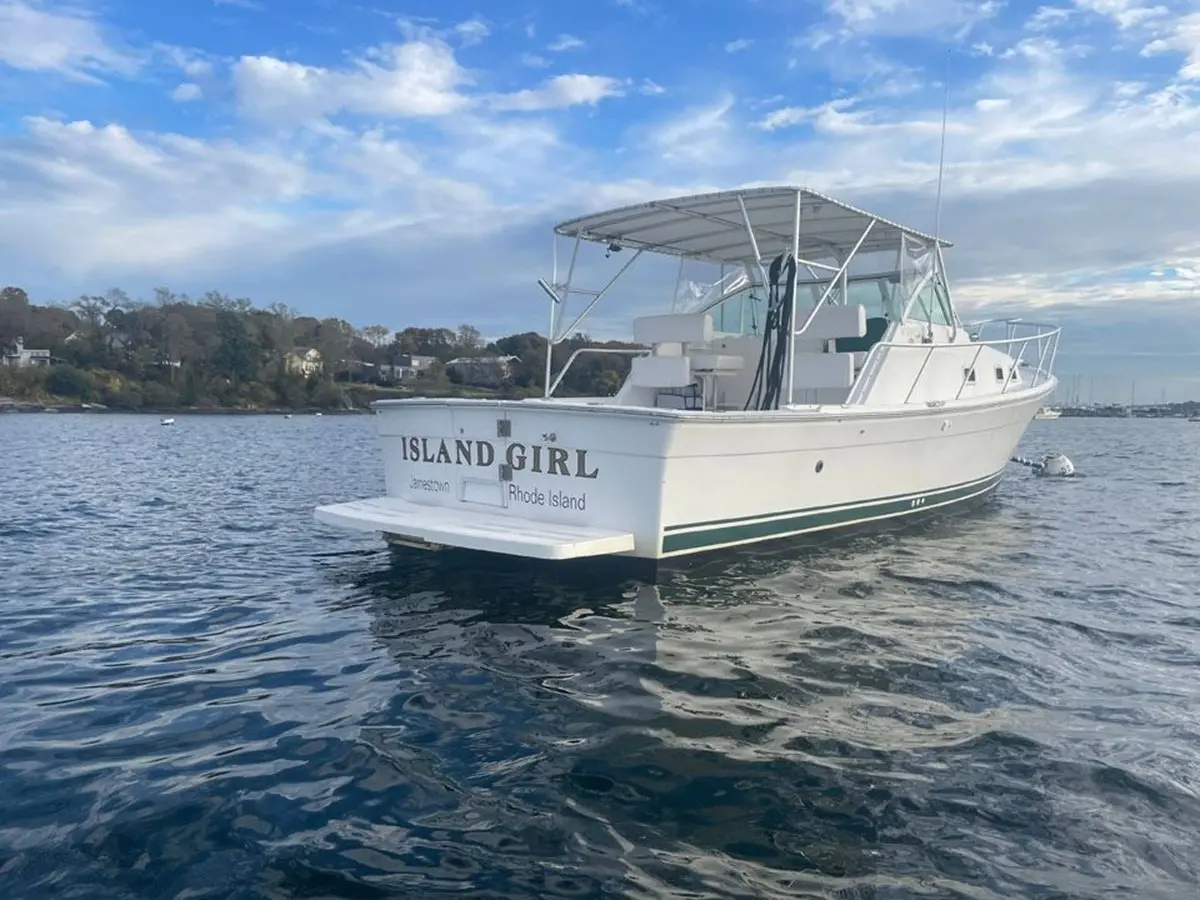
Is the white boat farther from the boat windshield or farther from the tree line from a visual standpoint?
the tree line

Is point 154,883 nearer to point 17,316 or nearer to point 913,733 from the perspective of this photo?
point 913,733

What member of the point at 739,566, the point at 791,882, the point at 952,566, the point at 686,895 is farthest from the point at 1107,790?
the point at 952,566

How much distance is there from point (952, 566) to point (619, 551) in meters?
3.85

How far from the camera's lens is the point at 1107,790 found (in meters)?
3.93

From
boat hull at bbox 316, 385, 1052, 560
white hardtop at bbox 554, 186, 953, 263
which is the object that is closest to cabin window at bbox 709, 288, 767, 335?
white hardtop at bbox 554, 186, 953, 263

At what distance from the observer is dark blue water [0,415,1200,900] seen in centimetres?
324

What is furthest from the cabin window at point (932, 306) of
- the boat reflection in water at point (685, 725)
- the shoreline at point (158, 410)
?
the shoreline at point (158, 410)

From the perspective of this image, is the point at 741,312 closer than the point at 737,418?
No

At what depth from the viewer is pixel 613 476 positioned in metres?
7.68

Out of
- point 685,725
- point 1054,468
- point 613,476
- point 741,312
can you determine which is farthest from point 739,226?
point 1054,468

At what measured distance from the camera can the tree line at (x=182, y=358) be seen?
269 ft

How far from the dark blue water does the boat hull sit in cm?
52

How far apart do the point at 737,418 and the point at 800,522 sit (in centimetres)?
203

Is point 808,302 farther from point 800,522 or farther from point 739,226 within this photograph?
point 800,522
